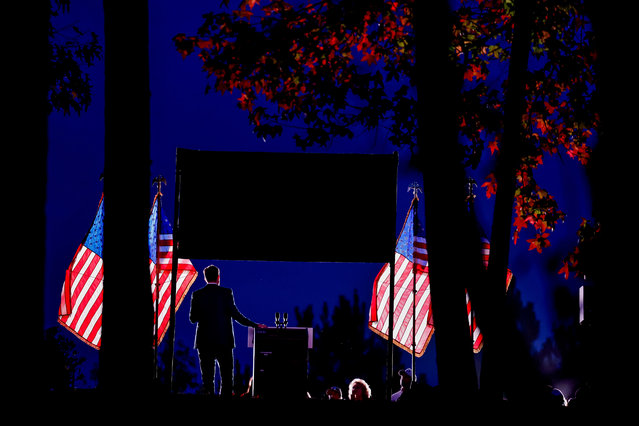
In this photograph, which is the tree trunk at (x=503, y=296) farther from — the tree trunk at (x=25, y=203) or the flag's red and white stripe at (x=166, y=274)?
the flag's red and white stripe at (x=166, y=274)

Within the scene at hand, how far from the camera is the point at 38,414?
4258 mm

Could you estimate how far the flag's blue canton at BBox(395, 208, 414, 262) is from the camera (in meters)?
13.3

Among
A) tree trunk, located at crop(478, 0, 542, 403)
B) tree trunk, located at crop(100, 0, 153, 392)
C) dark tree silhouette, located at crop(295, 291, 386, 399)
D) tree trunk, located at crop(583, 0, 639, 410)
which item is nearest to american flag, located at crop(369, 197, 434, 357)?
tree trunk, located at crop(478, 0, 542, 403)

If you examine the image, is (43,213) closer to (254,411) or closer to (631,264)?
(254,411)

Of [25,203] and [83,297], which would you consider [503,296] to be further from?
[83,297]

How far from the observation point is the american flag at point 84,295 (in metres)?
12.0

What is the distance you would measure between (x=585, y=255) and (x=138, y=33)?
20.6 ft

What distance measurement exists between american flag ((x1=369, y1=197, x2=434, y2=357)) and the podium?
3.51 meters

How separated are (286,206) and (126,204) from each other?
2035mm

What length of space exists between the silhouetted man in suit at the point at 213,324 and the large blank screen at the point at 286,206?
6.85 feet

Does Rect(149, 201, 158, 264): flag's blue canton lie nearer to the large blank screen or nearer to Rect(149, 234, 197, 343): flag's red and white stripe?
Rect(149, 234, 197, 343): flag's red and white stripe

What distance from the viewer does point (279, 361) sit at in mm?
9586

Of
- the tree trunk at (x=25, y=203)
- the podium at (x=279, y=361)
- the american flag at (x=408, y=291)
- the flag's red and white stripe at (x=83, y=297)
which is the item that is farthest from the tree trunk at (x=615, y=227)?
the flag's red and white stripe at (x=83, y=297)

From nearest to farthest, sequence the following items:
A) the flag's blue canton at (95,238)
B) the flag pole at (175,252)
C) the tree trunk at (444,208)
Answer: the tree trunk at (444,208)
the flag pole at (175,252)
the flag's blue canton at (95,238)
